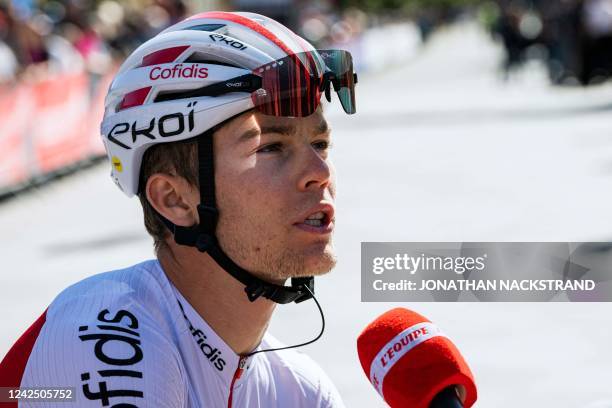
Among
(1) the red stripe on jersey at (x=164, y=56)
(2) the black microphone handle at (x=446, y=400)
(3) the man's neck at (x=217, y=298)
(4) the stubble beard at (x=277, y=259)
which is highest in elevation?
(1) the red stripe on jersey at (x=164, y=56)

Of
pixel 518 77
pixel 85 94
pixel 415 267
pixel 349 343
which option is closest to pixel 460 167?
pixel 85 94

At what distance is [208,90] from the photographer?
9.02 feet

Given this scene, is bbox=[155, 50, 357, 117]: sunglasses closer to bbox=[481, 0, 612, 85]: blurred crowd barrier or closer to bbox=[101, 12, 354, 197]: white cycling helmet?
bbox=[101, 12, 354, 197]: white cycling helmet

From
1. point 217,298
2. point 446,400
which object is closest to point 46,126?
point 217,298

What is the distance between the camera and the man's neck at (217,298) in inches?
110

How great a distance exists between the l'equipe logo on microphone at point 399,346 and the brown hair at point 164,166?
1.87 ft

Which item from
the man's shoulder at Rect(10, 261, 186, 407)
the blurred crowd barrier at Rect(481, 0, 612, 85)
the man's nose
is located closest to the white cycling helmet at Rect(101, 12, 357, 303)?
the man's nose

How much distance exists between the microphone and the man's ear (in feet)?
1.65

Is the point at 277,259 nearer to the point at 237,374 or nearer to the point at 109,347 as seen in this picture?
the point at 237,374

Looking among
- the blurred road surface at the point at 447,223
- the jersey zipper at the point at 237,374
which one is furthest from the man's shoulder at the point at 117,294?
the blurred road surface at the point at 447,223

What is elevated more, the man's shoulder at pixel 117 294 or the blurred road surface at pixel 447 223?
the man's shoulder at pixel 117 294

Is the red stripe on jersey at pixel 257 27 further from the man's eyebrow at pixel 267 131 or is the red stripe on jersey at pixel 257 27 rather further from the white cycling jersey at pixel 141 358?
the white cycling jersey at pixel 141 358

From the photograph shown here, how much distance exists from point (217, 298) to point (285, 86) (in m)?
0.50

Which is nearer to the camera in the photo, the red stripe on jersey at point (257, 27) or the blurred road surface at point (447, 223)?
the red stripe on jersey at point (257, 27)
